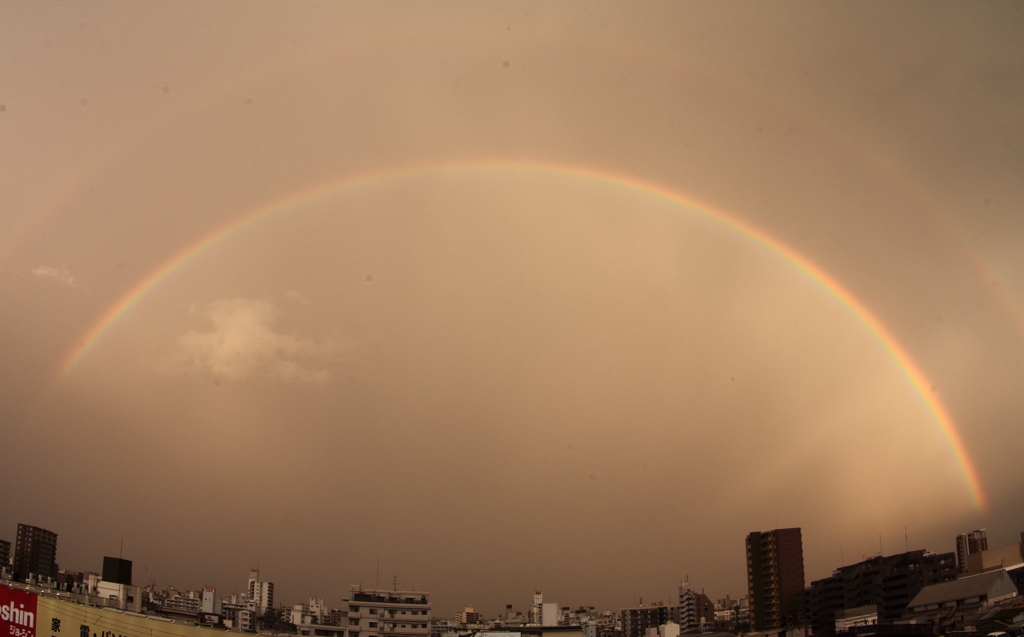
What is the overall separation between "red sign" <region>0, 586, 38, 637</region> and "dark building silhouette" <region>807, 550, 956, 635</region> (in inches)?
2018

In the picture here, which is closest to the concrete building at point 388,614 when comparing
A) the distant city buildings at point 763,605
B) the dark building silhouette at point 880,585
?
the distant city buildings at point 763,605

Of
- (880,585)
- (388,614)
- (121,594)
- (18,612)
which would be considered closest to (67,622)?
(18,612)

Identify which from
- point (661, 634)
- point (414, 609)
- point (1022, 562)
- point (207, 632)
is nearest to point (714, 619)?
point (661, 634)

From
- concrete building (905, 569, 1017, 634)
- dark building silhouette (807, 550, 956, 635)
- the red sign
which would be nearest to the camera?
the red sign

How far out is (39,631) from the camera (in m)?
34.1

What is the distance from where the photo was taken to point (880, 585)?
7006 centimetres

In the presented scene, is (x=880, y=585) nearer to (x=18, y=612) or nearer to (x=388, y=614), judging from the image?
(x=388, y=614)

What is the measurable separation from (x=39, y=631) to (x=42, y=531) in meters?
83.7

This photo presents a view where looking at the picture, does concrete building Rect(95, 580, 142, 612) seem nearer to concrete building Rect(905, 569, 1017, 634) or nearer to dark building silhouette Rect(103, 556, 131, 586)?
dark building silhouette Rect(103, 556, 131, 586)

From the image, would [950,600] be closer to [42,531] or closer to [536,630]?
[536,630]

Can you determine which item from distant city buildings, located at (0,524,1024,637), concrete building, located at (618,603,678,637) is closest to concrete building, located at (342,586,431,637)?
distant city buildings, located at (0,524,1024,637)

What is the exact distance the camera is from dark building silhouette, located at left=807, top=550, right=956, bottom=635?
64312 millimetres

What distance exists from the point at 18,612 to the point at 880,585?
63686 mm

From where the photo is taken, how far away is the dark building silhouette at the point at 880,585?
64312 millimetres
